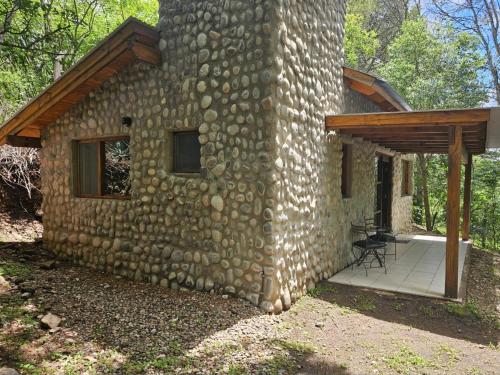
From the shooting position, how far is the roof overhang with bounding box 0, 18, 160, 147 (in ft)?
16.0

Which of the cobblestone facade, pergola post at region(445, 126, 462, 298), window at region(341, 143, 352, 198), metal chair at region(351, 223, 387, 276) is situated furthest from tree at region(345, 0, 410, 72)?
pergola post at region(445, 126, 462, 298)

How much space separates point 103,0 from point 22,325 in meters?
13.2

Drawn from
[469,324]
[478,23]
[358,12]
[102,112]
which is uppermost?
[358,12]

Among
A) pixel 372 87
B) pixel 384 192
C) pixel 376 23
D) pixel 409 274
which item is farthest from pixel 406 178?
pixel 376 23

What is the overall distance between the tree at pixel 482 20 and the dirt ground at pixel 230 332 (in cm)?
1266

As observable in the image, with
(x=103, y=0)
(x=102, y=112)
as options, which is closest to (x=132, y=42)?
(x=102, y=112)

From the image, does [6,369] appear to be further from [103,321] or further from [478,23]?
[478,23]

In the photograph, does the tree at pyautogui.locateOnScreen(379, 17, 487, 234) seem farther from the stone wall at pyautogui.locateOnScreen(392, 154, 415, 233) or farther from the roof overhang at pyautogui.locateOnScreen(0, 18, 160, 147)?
the roof overhang at pyautogui.locateOnScreen(0, 18, 160, 147)

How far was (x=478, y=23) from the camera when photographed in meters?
14.2

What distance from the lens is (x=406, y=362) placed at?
3.41 m

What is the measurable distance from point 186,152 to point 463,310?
14.1ft

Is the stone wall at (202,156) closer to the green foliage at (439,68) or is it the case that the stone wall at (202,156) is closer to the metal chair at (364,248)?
the metal chair at (364,248)

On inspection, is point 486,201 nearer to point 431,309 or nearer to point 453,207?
point 453,207

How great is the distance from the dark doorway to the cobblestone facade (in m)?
4.12
